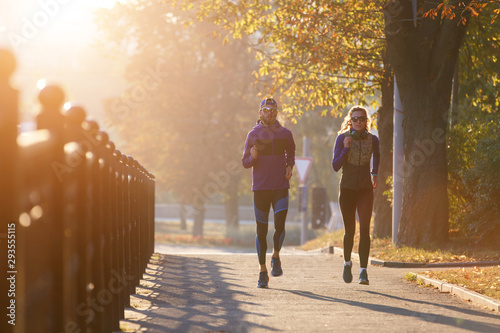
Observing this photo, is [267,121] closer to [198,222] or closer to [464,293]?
[464,293]

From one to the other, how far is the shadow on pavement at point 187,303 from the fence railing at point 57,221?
0.51 metres

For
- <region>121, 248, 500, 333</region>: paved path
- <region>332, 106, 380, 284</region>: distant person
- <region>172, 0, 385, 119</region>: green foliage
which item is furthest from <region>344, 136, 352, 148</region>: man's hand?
<region>172, 0, 385, 119</region>: green foliage

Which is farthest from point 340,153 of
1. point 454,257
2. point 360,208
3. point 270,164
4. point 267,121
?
point 454,257

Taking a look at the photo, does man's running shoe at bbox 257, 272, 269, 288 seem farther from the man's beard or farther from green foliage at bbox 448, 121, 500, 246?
green foliage at bbox 448, 121, 500, 246

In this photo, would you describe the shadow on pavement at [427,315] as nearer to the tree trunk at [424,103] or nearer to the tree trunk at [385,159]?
the tree trunk at [424,103]

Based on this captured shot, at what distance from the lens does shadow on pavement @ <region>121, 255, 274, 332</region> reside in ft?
21.2

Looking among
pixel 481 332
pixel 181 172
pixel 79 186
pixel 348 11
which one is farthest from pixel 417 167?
pixel 181 172

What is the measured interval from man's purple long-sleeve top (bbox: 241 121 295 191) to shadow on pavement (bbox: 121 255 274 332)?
4.50 ft

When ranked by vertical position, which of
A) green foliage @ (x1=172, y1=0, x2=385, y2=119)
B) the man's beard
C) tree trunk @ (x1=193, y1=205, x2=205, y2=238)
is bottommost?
tree trunk @ (x1=193, y1=205, x2=205, y2=238)

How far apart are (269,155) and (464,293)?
277 cm

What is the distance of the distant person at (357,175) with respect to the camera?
9336 mm

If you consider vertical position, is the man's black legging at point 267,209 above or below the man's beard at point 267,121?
below

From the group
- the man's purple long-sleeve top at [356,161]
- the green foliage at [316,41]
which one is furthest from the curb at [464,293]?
the green foliage at [316,41]

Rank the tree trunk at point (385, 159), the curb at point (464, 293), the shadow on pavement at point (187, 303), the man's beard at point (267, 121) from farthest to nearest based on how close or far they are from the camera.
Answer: the tree trunk at point (385, 159) < the man's beard at point (267, 121) < the curb at point (464, 293) < the shadow on pavement at point (187, 303)
